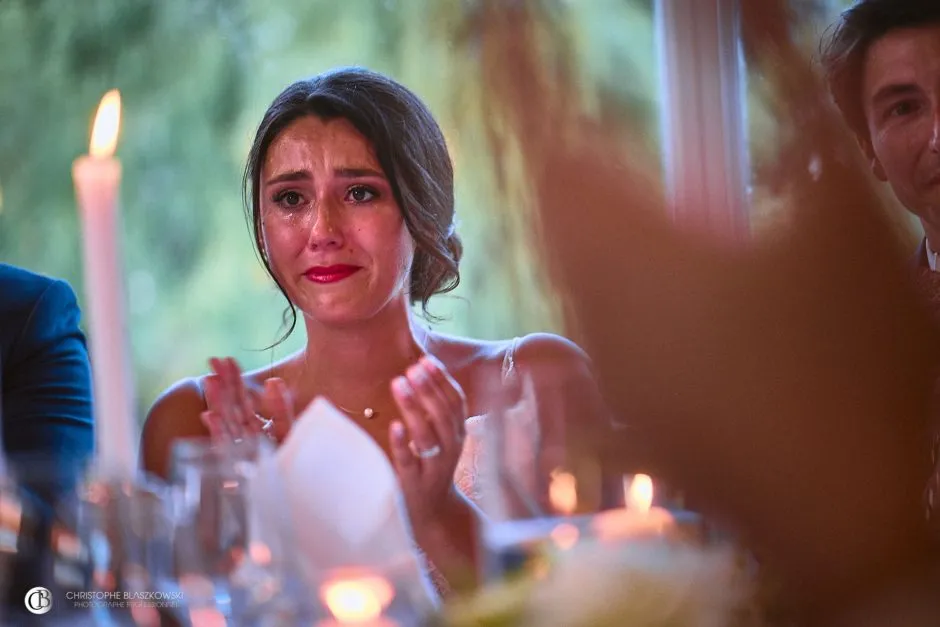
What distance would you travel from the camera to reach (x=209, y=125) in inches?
37.6

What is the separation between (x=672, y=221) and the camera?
935 millimetres

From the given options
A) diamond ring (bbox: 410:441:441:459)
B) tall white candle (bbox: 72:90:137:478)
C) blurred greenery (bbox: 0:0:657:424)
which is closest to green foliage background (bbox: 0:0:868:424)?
blurred greenery (bbox: 0:0:657:424)

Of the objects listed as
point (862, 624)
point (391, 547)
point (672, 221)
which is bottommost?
point (862, 624)

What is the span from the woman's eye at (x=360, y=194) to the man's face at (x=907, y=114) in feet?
1.43

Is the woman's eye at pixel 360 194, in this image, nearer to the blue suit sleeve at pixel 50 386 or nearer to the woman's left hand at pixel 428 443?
the woman's left hand at pixel 428 443

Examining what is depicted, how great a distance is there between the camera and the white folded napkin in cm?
68

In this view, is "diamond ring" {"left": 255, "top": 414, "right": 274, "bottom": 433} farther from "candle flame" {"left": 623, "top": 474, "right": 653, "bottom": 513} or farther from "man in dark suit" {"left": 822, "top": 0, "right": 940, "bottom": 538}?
"man in dark suit" {"left": 822, "top": 0, "right": 940, "bottom": 538}

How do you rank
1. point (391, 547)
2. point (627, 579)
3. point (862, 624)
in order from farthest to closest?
point (862, 624)
point (391, 547)
point (627, 579)

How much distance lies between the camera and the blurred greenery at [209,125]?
92 cm

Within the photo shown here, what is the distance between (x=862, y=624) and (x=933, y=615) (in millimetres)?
66

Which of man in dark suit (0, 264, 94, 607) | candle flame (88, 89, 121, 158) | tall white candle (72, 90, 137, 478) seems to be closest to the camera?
tall white candle (72, 90, 137, 478)

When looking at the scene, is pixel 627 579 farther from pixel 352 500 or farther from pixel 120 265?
pixel 120 265

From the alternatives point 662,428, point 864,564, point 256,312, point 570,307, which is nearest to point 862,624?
point 864,564

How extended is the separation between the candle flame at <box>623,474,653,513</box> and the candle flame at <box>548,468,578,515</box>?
38mm
